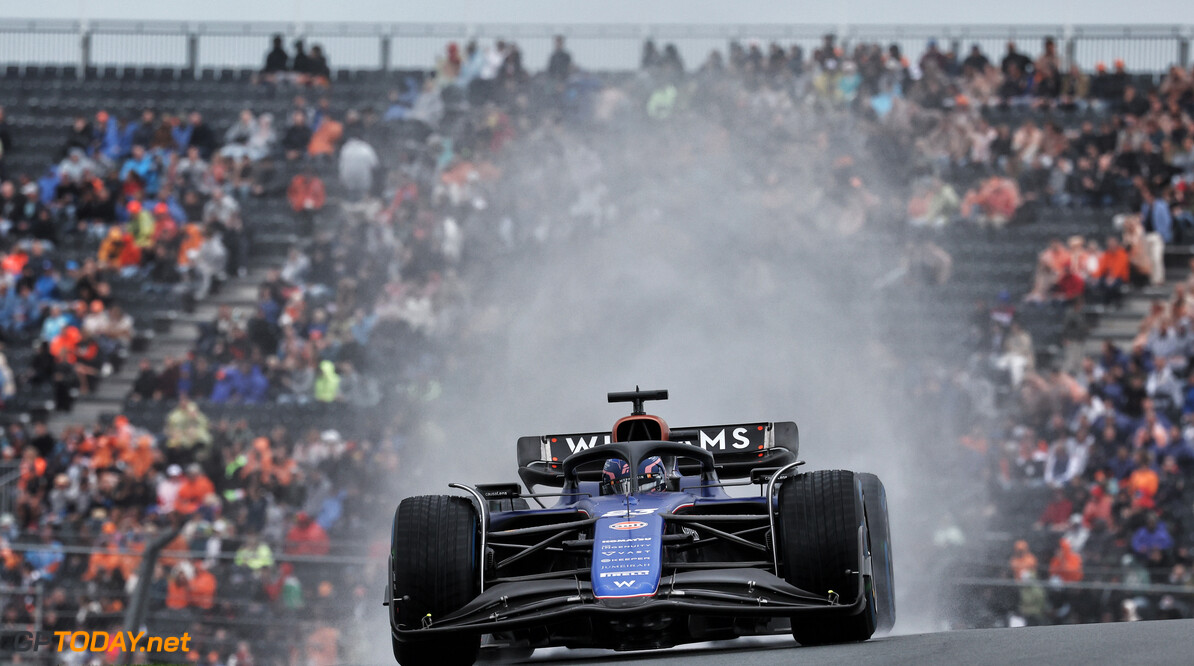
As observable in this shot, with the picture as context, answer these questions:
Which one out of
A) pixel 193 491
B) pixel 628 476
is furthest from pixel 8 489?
pixel 628 476

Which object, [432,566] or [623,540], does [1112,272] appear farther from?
[432,566]

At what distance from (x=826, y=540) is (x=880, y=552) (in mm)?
1365

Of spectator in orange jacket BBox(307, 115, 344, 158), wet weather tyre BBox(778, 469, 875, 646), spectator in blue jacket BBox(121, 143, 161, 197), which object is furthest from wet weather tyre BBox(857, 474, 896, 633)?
spectator in blue jacket BBox(121, 143, 161, 197)

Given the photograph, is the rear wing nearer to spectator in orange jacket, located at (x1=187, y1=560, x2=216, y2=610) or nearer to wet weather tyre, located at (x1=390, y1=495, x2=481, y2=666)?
wet weather tyre, located at (x1=390, y1=495, x2=481, y2=666)

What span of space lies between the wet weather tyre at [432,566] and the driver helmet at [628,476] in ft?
4.07

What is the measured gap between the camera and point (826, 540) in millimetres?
8094

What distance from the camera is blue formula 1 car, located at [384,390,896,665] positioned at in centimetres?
788

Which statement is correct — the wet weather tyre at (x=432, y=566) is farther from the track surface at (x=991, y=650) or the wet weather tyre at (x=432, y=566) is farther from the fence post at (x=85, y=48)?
the fence post at (x=85, y=48)

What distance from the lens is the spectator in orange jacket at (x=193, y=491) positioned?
18625mm

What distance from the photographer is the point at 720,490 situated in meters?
10.2

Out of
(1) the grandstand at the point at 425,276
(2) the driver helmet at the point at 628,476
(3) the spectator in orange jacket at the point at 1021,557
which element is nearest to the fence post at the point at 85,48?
(1) the grandstand at the point at 425,276

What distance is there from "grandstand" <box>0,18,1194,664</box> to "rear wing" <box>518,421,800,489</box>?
160 inches

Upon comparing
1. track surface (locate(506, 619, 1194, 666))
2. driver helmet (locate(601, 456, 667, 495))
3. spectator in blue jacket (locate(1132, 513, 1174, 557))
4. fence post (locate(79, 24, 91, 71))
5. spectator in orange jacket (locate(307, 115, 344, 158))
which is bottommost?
spectator in blue jacket (locate(1132, 513, 1174, 557))

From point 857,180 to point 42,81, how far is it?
15020 mm
